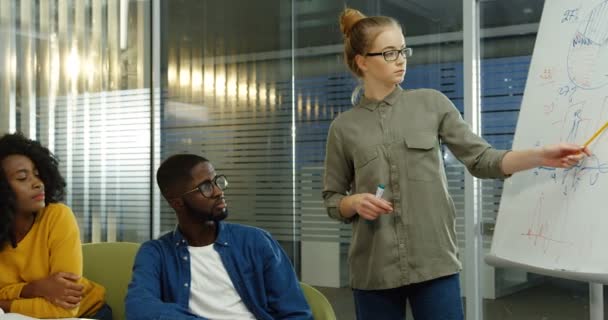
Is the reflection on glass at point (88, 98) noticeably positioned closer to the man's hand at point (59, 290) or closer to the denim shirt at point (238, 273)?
the man's hand at point (59, 290)

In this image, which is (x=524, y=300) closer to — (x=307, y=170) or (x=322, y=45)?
(x=307, y=170)

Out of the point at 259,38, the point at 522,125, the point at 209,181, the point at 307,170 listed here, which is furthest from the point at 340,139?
the point at 259,38

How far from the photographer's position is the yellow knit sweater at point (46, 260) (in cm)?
236

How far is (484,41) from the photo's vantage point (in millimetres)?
3609

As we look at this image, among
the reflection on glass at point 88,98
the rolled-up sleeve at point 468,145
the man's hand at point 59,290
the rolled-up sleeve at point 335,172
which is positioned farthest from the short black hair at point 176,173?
the reflection on glass at point 88,98

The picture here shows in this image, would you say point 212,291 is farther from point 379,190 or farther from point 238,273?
point 379,190

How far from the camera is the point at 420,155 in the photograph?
203cm

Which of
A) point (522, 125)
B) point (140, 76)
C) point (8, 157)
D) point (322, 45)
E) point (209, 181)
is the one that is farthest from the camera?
point (140, 76)

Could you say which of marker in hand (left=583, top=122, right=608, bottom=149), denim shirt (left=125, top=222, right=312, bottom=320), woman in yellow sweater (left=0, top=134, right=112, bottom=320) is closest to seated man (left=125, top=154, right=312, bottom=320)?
denim shirt (left=125, top=222, right=312, bottom=320)

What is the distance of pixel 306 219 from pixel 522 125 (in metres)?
2.13

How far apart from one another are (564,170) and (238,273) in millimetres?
971

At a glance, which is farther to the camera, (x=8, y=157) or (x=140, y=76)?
(x=140, y=76)

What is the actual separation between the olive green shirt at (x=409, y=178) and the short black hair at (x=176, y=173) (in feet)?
1.49

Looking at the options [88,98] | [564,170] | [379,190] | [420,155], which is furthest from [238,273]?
[88,98]
